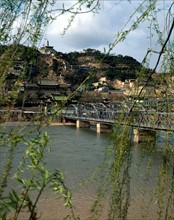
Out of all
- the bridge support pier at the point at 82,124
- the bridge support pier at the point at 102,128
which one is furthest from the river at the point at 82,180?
the bridge support pier at the point at 82,124

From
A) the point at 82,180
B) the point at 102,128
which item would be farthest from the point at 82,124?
the point at 82,180

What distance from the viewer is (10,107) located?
1343 millimetres

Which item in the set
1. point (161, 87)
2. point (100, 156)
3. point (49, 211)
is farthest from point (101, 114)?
point (161, 87)

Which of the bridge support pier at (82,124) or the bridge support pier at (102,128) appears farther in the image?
the bridge support pier at (82,124)

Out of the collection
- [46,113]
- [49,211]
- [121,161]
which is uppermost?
[46,113]

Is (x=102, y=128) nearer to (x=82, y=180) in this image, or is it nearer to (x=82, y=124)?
(x=82, y=124)

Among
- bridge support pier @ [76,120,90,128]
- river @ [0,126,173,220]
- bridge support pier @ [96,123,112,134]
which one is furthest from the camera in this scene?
bridge support pier @ [76,120,90,128]

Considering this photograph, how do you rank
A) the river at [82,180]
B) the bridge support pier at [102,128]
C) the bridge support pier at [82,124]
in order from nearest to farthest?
the river at [82,180]
the bridge support pier at [102,128]
the bridge support pier at [82,124]

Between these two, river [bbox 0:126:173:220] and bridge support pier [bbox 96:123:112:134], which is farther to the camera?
bridge support pier [bbox 96:123:112:134]

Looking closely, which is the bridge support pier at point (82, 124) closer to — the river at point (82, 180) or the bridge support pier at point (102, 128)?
Answer: the bridge support pier at point (102, 128)

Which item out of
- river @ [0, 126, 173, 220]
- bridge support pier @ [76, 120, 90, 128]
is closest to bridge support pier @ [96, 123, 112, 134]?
bridge support pier @ [76, 120, 90, 128]

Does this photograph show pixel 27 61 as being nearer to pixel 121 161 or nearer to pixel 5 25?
pixel 5 25

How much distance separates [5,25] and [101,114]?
36002mm

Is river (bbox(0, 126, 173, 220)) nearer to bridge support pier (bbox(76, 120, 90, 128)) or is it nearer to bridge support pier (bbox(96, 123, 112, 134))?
bridge support pier (bbox(96, 123, 112, 134))
